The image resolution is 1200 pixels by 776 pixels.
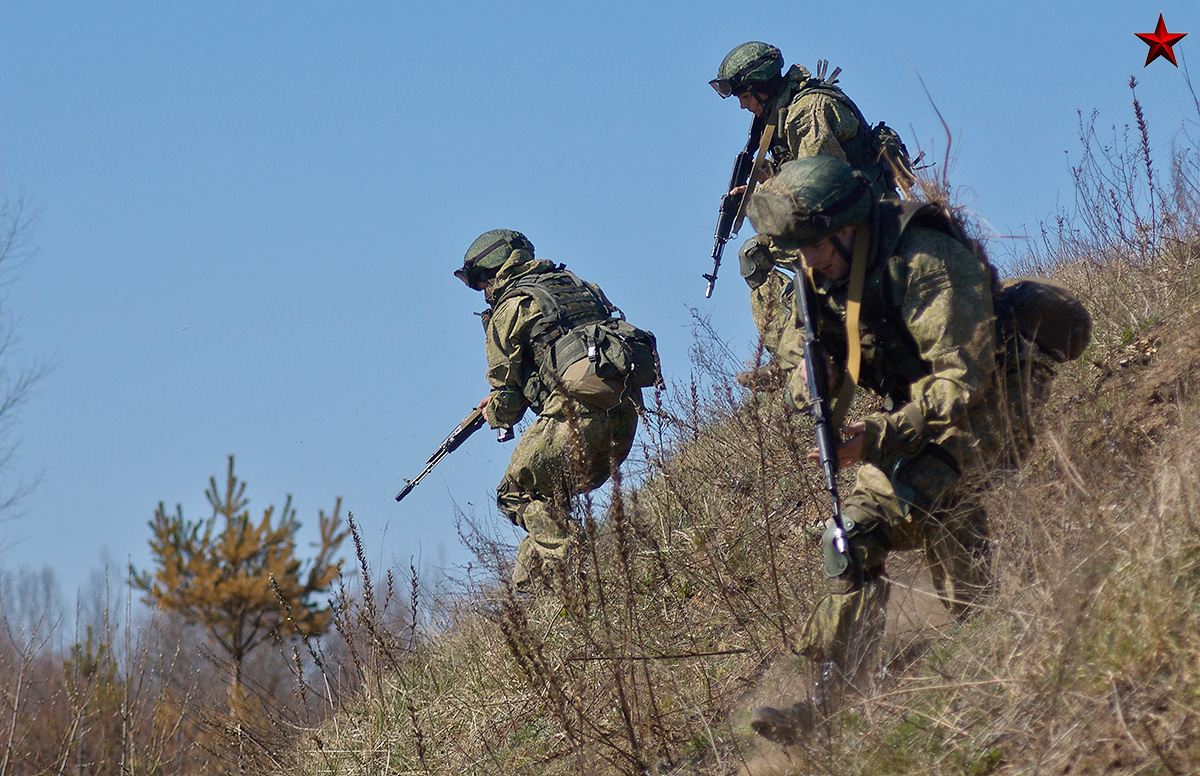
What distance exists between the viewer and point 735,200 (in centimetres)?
768

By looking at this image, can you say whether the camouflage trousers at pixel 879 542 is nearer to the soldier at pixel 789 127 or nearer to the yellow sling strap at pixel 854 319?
the yellow sling strap at pixel 854 319

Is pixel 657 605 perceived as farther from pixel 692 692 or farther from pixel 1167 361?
pixel 1167 361

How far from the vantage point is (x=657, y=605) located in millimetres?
5520

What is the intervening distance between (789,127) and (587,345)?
1746mm

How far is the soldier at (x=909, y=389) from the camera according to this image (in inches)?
131

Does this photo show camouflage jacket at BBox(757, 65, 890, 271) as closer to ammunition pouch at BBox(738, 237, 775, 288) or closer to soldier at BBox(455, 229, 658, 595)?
ammunition pouch at BBox(738, 237, 775, 288)

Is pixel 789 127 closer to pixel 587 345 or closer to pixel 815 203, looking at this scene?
pixel 587 345

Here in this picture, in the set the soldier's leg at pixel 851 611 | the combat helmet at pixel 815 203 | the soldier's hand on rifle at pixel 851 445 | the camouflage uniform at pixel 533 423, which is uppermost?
the camouflage uniform at pixel 533 423

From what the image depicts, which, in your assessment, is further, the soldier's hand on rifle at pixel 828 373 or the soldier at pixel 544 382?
the soldier at pixel 544 382

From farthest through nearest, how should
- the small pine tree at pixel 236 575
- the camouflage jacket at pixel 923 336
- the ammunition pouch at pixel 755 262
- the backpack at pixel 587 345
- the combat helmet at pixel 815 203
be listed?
the small pine tree at pixel 236 575, the ammunition pouch at pixel 755 262, the backpack at pixel 587 345, the combat helmet at pixel 815 203, the camouflage jacket at pixel 923 336

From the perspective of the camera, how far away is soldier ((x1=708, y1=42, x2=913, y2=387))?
254 inches

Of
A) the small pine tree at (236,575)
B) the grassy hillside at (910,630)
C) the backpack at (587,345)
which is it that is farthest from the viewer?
the small pine tree at (236,575)

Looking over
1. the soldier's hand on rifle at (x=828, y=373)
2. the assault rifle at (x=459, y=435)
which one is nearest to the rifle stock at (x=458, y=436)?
the assault rifle at (x=459, y=435)

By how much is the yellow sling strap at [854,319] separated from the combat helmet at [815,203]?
0.07 m
